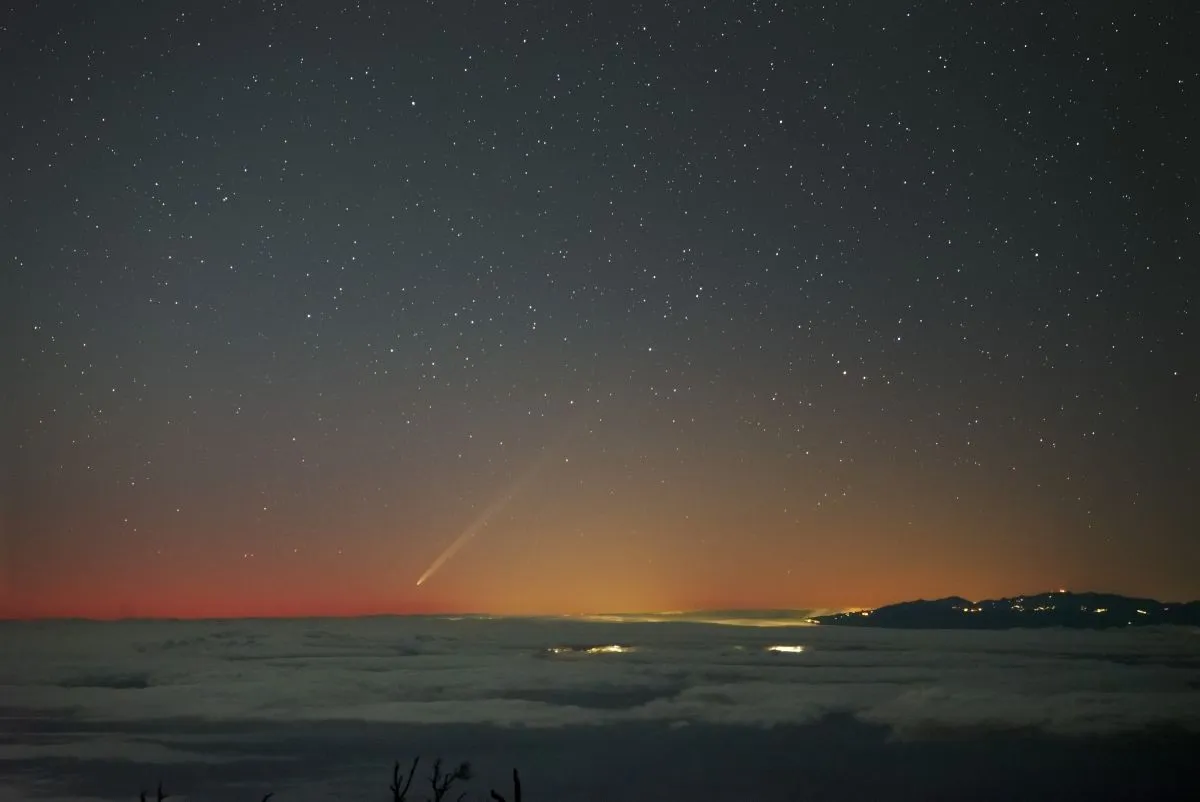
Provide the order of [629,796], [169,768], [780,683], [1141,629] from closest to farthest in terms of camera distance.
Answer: [1141,629] < [169,768] < [629,796] < [780,683]

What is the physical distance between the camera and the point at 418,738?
58.2 m

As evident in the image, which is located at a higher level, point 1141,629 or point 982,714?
point 1141,629

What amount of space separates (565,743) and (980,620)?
59.9 metres

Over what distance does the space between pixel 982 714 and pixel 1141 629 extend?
53.9 metres

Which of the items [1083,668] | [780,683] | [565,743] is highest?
[1083,668]

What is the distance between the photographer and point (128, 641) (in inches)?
1585

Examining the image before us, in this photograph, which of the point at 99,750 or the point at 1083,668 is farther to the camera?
the point at 99,750

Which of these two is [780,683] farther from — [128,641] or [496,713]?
[128,641]

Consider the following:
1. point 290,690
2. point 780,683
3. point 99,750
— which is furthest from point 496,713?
point 99,750

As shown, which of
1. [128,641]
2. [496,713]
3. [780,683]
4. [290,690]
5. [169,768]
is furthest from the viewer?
[496,713]

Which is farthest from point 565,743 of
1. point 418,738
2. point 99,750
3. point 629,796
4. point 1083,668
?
point 1083,668

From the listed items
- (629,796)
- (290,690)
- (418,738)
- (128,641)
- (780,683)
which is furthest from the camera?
(290,690)

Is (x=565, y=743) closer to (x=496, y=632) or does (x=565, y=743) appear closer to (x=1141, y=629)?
(x=496, y=632)

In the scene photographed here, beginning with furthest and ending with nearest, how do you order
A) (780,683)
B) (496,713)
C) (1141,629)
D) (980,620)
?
1. (496,713)
2. (780,683)
3. (980,620)
4. (1141,629)
